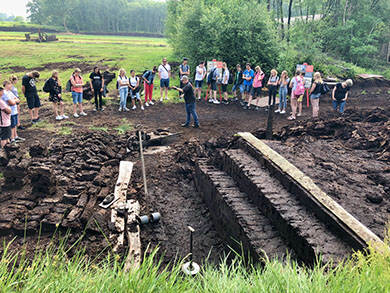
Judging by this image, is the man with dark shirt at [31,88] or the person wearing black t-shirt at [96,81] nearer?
the man with dark shirt at [31,88]

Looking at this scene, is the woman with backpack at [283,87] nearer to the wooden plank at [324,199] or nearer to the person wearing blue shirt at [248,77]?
the person wearing blue shirt at [248,77]

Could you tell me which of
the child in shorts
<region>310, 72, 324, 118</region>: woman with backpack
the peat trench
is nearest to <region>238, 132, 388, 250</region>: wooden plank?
the peat trench

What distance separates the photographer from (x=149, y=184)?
7793mm

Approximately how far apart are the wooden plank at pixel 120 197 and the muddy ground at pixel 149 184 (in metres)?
0.19

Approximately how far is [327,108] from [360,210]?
488 inches

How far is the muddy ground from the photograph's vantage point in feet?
16.4

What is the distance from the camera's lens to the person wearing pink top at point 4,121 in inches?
303

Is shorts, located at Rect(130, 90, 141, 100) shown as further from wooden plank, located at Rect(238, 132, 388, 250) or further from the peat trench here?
wooden plank, located at Rect(238, 132, 388, 250)

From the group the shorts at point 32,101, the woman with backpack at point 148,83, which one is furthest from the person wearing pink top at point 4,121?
the woman with backpack at point 148,83

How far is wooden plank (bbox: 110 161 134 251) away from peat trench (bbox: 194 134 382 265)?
1977 mm

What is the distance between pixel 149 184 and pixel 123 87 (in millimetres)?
6852

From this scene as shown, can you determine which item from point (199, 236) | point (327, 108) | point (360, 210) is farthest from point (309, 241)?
point (327, 108)

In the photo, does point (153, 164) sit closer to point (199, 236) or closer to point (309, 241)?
point (199, 236)

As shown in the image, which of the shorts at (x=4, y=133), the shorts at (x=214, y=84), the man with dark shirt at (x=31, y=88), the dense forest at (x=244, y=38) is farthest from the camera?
the dense forest at (x=244, y=38)
